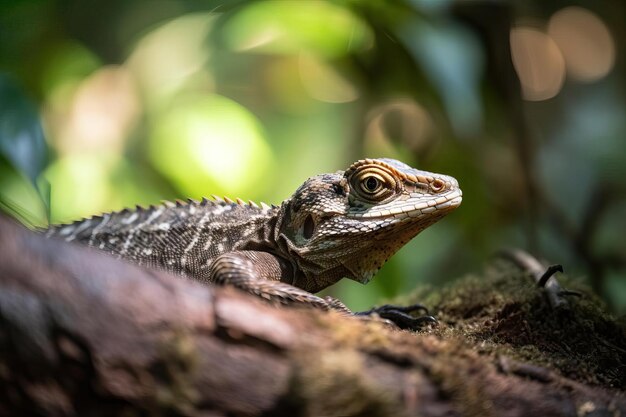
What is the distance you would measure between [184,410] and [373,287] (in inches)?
220

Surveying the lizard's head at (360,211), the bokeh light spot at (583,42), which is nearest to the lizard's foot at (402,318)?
the lizard's head at (360,211)

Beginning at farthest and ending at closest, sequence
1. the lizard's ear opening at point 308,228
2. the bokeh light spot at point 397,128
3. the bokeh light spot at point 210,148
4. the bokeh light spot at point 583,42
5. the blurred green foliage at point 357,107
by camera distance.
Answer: the bokeh light spot at point 583,42 → the bokeh light spot at point 397,128 → the blurred green foliage at point 357,107 → the bokeh light spot at point 210,148 → the lizard's ear opening at point 308,228

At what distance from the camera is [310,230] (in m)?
3.89

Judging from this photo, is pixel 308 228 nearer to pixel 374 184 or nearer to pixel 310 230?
pixel 310 230

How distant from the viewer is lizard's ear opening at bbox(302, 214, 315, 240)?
3.87m

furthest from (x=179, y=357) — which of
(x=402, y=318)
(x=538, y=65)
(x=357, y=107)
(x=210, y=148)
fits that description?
(x=538, y=65)

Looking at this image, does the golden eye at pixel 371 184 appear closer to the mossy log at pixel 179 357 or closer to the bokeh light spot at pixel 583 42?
the mossy log at pixel 179 357

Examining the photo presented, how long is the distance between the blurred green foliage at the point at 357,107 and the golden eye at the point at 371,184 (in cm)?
293

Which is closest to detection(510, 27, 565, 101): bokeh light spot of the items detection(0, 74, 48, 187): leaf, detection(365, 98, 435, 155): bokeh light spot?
detection(365, 98, 435, 155): bokeh light spot

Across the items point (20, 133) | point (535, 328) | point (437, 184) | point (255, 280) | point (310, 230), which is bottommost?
point (535, 328)

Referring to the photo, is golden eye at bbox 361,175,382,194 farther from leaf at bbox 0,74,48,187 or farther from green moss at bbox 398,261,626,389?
leaf at bbox 0,74,48,187

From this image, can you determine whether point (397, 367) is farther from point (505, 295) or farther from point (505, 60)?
point (505, 60)

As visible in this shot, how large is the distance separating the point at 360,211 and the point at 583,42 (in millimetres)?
6594

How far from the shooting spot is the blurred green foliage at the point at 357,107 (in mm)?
6758
